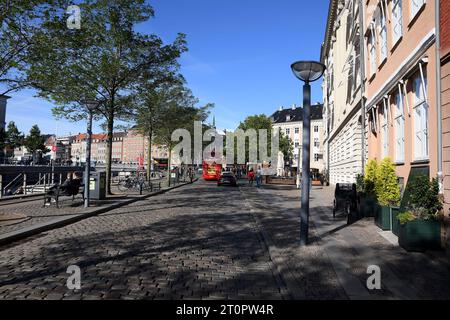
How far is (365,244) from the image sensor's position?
7980 millimetres

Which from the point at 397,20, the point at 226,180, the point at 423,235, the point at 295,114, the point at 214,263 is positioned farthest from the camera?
the point at 295,114

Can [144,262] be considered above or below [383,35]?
below

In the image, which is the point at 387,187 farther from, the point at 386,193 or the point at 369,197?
the point at 369,197

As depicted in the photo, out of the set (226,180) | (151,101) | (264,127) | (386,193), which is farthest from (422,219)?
(264,127)

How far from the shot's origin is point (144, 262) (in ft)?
20.8

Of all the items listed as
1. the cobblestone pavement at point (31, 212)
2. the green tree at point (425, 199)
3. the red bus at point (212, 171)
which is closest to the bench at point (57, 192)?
the cobblestone pavement at point (31, 212)

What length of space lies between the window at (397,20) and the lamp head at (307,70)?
20.9 feet

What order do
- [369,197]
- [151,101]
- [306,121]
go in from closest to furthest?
[306,121] < [369,197] < [151,101]

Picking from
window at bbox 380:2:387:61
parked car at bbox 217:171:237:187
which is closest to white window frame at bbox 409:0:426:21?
window at bbox 380:2:387:61

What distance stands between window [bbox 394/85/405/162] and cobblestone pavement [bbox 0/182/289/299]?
607cm

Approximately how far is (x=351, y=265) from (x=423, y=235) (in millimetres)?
1792

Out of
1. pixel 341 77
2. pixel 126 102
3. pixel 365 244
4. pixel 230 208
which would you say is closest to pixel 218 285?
pixel 365 244

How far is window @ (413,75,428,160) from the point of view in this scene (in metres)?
10.3

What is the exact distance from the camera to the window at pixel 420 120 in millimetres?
10281
